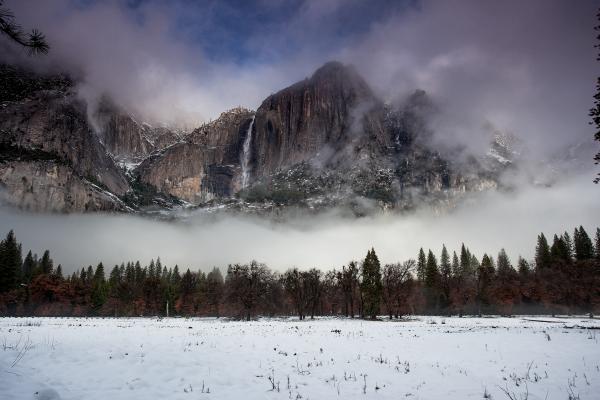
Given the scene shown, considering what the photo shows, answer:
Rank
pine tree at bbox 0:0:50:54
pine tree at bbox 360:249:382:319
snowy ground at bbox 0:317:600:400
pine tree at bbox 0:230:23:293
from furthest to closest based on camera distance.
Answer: pine tree at bbox 0:230:23:293
pine tree at bbox 360:249:382:319
snowy ground at bbox 0:317:600:400
pine tree at bbox 0:0:50:54

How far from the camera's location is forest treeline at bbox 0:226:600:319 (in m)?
79.4

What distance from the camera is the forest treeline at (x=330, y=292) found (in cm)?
7944

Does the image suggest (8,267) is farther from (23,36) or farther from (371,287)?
(23,36)

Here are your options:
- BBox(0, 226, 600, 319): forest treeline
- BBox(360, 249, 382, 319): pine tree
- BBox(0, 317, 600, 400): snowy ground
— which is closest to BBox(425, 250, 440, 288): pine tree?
BBox(0, 226, 600, 319): forest treeline

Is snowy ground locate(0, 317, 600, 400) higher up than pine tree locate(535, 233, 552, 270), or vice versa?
pine tree locate(535, 233, 552, 270)

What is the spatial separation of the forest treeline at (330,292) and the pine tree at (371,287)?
215 millimetres

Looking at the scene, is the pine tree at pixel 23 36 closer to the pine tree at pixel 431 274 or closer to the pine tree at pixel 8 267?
the pine tree at pixel 8 267

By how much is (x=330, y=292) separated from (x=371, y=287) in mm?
18225

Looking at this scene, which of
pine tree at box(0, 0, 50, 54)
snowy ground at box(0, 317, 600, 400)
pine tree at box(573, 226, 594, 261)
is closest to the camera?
pine tree at box(0, 0, 50, 54)

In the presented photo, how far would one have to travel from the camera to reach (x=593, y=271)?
79.6 metres

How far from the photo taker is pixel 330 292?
96625mm

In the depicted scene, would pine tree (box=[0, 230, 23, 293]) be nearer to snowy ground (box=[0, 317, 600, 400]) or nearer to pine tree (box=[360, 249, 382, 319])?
pine tree (box=[360, 249, 382, 319])

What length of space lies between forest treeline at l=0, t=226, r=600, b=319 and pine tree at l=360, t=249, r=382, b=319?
21cm

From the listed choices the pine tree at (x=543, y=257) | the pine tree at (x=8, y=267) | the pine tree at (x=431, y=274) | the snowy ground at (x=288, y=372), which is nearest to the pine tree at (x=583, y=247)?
the pine tree at (x=543, y=257)
